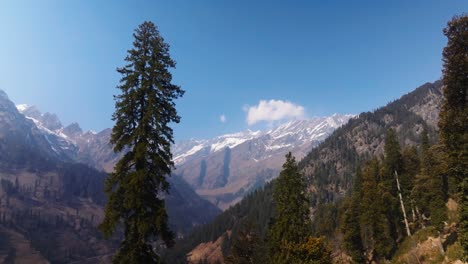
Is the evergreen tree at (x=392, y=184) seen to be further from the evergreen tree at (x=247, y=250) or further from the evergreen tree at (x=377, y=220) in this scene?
the evergreen tree at (x=247, y=250)

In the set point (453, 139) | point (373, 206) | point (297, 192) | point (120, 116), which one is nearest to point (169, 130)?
point (120, 116)

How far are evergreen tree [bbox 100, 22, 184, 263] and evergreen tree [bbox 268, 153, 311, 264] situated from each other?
16861 millimetres

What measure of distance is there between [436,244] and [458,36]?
27.0 m

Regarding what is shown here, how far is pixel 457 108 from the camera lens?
99.0ft

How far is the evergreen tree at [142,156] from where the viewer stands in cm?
2045

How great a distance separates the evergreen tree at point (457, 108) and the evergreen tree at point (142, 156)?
23435 mm

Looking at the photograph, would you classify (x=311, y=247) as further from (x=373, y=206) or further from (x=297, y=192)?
(x=373, y=206)

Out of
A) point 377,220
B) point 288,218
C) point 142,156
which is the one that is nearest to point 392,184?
point 377,220

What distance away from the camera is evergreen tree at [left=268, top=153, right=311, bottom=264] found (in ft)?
116

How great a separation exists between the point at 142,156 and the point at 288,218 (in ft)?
66.0

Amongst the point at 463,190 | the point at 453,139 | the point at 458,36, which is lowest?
the point at 463,190

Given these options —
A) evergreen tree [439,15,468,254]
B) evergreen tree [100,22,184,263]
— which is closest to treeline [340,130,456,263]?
evergreen tree [439,15,468,254]

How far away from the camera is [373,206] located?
188 feet

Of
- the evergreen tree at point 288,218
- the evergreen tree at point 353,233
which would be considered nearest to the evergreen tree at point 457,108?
the evergreen tree at point 288,218
